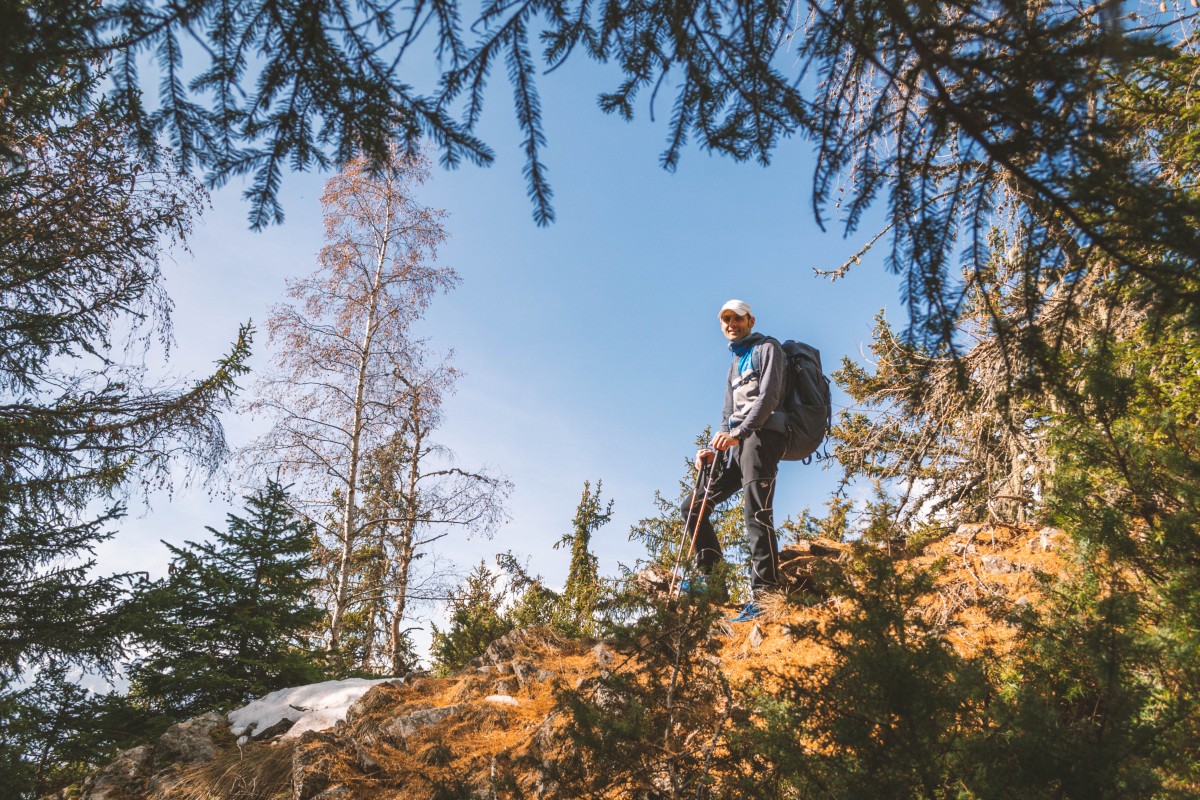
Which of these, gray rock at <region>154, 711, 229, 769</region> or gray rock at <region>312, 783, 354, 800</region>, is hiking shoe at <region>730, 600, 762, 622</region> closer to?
gray rock at <region>312, 783, 354, 800</region>

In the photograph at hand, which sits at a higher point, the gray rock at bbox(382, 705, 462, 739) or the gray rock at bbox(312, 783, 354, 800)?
the gray rock at bbox(382, 705, 462, 739)

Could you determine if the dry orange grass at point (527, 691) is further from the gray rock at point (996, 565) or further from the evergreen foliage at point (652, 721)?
the evergreen foliage at point (652, 721)

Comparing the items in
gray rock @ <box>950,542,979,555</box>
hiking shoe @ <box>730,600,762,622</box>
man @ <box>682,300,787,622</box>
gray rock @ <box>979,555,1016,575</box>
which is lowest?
hiking shoe @ <box>730,600,762,622</box>

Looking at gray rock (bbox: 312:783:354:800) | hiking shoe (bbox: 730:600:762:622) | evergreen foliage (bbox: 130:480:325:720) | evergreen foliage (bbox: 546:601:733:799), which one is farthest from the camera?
evergreen foliage (bbox: 130:480:325:720)

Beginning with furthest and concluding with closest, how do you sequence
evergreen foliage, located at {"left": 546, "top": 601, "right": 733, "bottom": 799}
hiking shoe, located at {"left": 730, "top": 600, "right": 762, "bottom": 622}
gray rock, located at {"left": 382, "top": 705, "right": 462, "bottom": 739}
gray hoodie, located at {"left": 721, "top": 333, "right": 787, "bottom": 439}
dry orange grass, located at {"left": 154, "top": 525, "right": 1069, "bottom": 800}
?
hiking shoe, located at {"left": 730, "top": 600, "right": 762, "bottom": 622}, gray hoodie, located at {"left": 721, "top": 333, "right": 787, "bottom": 439}, gray rock, located at {"left": 382, "top": 705, "right": 462, "bottom": 739}, dry orange grass, located at {"left": 154, "top": 525, "right": 1069, "bottom": 800}, evergreen foliage, located at {"left": 546, "top": 601, "right": 733, "bottom": 799}

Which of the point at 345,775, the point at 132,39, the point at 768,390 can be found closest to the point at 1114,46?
the point at 132,39

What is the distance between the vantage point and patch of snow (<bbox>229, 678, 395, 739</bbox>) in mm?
5215

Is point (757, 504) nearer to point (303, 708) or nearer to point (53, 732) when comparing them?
point (303, 708)

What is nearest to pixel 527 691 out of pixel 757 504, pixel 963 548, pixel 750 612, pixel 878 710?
pixel 750 612

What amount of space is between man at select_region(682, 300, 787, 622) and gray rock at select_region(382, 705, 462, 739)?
2.22m

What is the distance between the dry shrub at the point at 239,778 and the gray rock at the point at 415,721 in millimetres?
678

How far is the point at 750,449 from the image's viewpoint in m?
5.04

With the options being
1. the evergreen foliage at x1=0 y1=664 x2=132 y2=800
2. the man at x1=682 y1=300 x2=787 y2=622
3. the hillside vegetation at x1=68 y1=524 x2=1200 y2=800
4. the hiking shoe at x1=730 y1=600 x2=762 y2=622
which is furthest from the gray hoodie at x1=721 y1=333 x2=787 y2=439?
the evergreen foliage at x1=0 y1=664 x2=132 y2=800

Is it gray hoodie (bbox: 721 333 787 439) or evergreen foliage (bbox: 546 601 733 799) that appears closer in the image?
evergreen foliage (bbox: 546 601 733 799)
